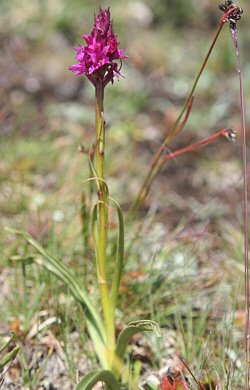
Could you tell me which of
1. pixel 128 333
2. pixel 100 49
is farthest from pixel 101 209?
pixel 100 49

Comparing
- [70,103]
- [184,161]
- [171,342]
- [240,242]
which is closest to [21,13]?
[70,103]

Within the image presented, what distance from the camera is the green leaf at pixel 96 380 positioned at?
1.11 meters

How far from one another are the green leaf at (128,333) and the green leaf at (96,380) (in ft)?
0.27

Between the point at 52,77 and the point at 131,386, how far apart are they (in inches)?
139

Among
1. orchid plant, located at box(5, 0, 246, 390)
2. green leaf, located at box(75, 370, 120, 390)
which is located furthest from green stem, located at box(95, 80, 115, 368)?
green leaf, located at box(75, 370, 120, 390)

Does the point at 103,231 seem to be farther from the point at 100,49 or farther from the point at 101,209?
the point at 100,49

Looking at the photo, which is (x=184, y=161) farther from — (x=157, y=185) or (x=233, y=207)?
(x=233, y=207)

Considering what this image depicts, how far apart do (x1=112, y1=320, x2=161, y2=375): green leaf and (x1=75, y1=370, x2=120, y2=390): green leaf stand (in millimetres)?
83

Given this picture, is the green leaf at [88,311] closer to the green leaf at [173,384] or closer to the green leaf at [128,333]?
the green leaf at [128,333]

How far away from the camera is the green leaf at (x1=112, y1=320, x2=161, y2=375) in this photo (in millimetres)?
1063

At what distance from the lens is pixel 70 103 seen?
382 cm

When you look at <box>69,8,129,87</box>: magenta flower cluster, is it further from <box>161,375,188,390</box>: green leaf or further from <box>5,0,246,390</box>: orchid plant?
<box>161,375,188,390</box>: green leaf

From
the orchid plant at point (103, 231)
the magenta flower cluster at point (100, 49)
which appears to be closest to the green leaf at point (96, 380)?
the orchid plant at point (103, 231)

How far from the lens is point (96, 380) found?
1.14 meters
